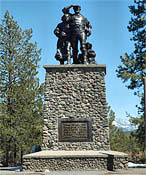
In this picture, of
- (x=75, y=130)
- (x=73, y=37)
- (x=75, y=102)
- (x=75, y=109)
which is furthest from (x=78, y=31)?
(x=75, y=130)

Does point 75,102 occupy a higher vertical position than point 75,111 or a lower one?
higher

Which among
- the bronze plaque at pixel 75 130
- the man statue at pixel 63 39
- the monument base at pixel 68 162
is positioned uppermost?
the man statue at pixel 63 39

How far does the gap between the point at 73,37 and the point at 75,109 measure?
3012mm

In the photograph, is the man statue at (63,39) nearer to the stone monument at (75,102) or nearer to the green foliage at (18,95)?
the stone monument at (75,102)

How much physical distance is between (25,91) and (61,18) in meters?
5.62

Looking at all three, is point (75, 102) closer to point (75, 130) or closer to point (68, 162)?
point (75, 130)

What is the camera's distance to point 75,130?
9.67m

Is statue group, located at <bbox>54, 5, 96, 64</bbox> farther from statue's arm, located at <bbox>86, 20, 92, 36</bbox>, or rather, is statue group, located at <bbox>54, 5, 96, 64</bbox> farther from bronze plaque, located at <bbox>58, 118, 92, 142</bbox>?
bronze plaque, located at <bbox>58, 118, 92, 142</bbox>

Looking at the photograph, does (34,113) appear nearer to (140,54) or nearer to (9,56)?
(9,56)

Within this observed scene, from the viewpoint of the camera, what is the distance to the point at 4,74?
15664mm

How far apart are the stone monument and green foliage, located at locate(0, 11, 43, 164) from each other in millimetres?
5100

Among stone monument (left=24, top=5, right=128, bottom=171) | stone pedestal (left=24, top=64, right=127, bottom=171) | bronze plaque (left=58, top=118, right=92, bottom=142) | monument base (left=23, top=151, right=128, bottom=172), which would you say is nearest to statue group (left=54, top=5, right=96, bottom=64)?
stone monument (left=24, top=5, right=128, bottom=171)

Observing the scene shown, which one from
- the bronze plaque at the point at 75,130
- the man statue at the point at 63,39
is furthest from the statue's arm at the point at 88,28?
the bronze plaque at the point at 75,130

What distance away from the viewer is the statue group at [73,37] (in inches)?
432
